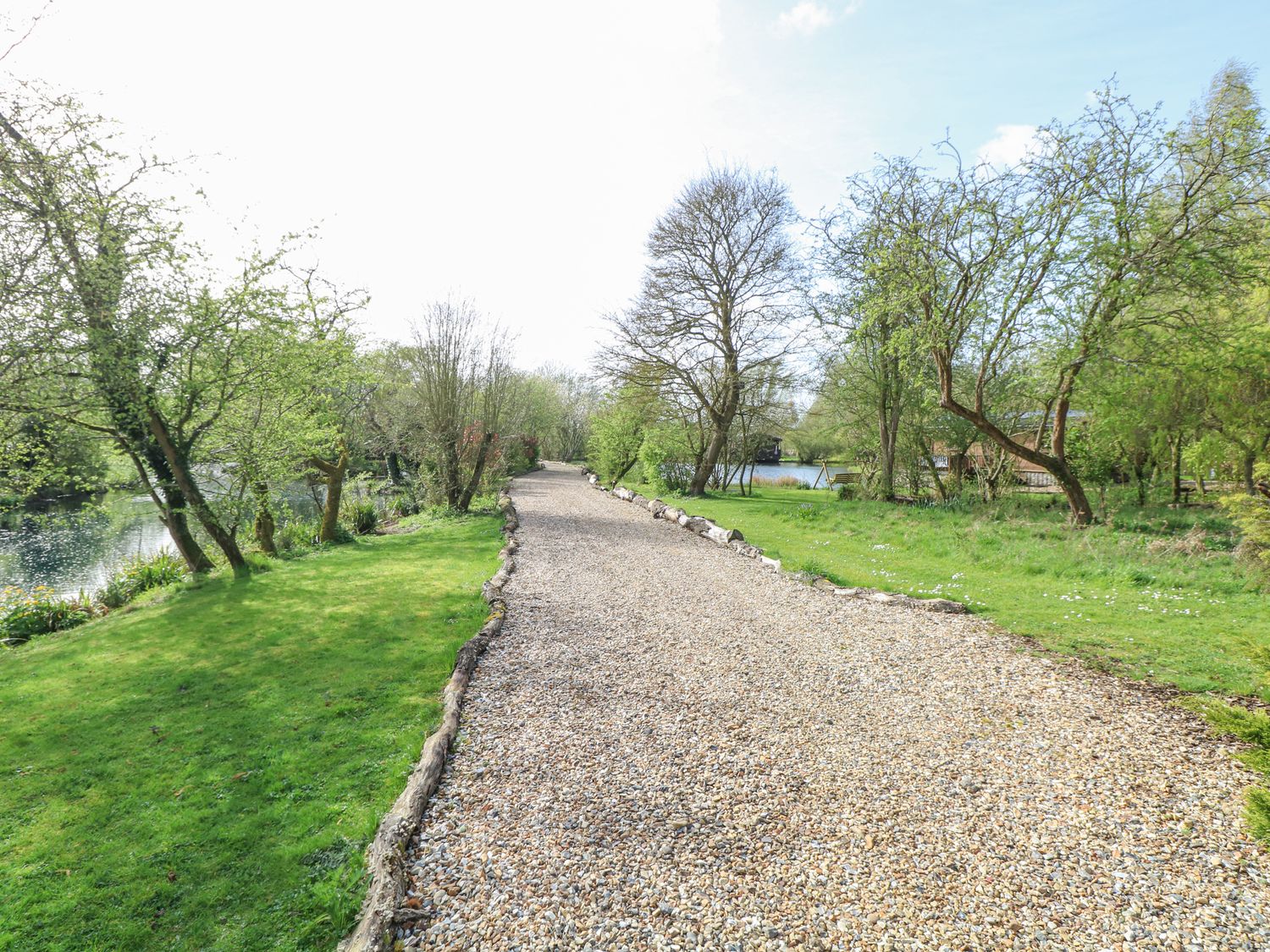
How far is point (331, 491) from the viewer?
1416 cm

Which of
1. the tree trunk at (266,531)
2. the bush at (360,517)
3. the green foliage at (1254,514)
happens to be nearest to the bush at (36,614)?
the tree trunk at (266,531)

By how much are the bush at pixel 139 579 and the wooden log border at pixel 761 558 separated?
10.8m

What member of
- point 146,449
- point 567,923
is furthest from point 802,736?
point 146,449

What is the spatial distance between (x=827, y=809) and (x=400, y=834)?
2599 mm

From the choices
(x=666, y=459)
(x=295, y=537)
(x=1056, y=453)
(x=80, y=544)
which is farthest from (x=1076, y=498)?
(x=80, y=544)

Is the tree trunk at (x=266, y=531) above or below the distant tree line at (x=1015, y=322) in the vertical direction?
below

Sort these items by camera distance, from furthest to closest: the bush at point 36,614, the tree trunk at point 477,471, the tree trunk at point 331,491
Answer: the tree trunk at point 477,471 → the tree trunk at point 331,491 → the bush at point 36,614

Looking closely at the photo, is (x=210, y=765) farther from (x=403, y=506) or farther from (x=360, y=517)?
(x=403, y=506)

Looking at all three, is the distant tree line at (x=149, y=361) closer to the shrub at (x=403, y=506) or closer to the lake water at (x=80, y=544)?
the lake water at (x=80, y=544)

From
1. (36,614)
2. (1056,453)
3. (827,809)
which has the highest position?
(1056,453)

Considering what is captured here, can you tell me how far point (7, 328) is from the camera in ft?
18.3

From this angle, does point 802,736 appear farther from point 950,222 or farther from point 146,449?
point 950,222

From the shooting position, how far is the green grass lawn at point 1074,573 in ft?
18.2

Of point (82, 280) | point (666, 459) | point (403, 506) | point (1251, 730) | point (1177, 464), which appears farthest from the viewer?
point (666, 459)
